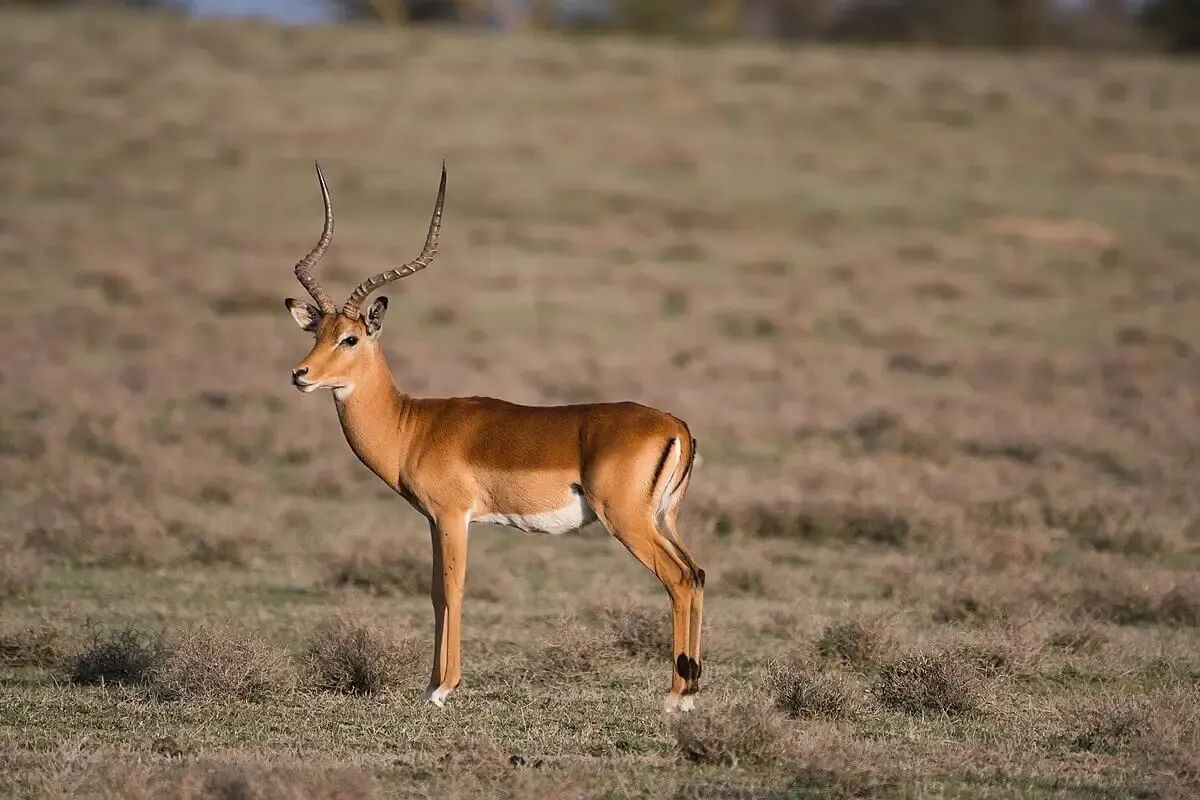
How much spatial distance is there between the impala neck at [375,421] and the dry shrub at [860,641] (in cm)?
285

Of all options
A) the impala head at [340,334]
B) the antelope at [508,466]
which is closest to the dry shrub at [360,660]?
the antelope at [508,466]

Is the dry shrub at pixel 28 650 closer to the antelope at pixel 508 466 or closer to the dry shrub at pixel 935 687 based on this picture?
the antelope at pixel 508 466

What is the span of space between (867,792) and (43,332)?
20896 millimetres

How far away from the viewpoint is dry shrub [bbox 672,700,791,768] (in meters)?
7.61

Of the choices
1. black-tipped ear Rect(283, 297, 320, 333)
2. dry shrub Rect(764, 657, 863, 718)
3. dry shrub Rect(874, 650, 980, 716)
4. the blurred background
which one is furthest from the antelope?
the blurred background

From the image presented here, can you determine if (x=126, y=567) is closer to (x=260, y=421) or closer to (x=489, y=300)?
(x=260, y=421)

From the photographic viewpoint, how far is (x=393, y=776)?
24.2ft

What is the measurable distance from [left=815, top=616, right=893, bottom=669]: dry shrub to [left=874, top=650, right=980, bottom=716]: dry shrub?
80 centimetres

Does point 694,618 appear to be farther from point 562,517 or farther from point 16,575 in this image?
point 16,575

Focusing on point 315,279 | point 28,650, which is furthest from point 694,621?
point 28,650

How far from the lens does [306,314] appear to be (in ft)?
32.0

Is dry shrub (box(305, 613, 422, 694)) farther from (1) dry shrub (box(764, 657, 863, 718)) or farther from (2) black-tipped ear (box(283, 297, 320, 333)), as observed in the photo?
(1) dry shrub (box(764, 657, 863, 718))

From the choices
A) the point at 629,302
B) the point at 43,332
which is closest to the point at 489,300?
the point at 629,302

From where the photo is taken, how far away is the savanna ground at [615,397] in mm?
8359
